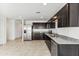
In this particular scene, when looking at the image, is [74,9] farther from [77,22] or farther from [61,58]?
[61,58]

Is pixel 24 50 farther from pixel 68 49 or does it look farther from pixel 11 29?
pixel 11 29

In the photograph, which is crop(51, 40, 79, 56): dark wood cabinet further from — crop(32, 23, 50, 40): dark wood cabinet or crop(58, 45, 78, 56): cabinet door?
crop(32, 23, 50, 40): dark wood cabinet

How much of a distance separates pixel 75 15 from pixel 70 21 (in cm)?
23

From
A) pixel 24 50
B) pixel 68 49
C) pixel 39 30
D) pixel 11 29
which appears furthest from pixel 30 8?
pixel 39 30

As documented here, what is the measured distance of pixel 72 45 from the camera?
9.41 feet

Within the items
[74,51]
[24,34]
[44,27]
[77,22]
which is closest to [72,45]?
[74,51]

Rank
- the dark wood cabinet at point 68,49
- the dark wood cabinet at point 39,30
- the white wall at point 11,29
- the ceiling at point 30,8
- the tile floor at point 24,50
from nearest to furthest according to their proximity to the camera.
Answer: the dark wood cabinet at point 68,49 → the ceiling at point 30,8 → the tile floor at point 24,50 → the white wall at point 11,29 → the dark wood cabinet at point 39,30

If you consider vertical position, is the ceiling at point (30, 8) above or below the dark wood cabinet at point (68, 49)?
above

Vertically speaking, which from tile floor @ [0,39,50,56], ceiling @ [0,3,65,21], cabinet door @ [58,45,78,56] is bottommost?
tile floor @ [0,39,50,56]

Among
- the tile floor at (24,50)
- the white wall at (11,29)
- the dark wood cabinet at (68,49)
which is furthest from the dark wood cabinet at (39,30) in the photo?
the dark wood cabinet at (68,49)

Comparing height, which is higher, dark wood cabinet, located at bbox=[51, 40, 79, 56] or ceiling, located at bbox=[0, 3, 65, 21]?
ceiling, located at bbox=[0, 3, 65, 21]

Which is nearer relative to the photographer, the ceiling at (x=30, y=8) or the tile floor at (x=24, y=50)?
the ceiling at (x=30, y=8)

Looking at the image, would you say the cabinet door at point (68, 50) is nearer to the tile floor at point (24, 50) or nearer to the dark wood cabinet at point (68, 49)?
the dark wood cabinet at point (68, 49)

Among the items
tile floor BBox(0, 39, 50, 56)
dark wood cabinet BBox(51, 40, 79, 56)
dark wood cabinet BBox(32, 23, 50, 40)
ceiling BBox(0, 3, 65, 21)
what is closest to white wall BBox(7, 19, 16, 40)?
dark wood cabinet BBox(32, 23, 50, 40)
